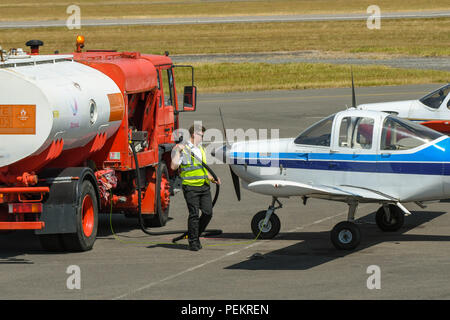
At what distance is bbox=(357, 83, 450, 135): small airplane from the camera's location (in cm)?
2018

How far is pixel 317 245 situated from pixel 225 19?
79.5 meters

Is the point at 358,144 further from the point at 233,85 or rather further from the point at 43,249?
the point at 233,85

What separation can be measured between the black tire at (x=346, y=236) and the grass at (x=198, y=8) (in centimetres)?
8760

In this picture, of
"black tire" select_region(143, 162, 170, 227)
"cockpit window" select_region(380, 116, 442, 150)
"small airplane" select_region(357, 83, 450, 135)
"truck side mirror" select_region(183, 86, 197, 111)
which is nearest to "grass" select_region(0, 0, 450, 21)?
"small airplane" select_region(357, 83, 450, 135)

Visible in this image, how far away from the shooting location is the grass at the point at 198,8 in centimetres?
10056

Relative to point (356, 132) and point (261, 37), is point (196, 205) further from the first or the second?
point (261, 37)

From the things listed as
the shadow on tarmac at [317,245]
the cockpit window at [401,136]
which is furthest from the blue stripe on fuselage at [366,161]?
the shadow on tarmac at [317,245]

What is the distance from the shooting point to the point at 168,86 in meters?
17.5

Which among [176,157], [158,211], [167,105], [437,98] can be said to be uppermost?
[437,98]

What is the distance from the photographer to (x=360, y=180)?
13336 mm

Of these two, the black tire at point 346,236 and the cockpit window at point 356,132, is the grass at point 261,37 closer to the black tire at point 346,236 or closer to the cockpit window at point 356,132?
the cockpit window at point 356,132

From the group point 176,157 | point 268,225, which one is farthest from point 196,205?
point 268,225

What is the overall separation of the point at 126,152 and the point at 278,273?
13.5 feet

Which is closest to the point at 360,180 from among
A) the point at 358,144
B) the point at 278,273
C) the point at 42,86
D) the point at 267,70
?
the point at 358,144
